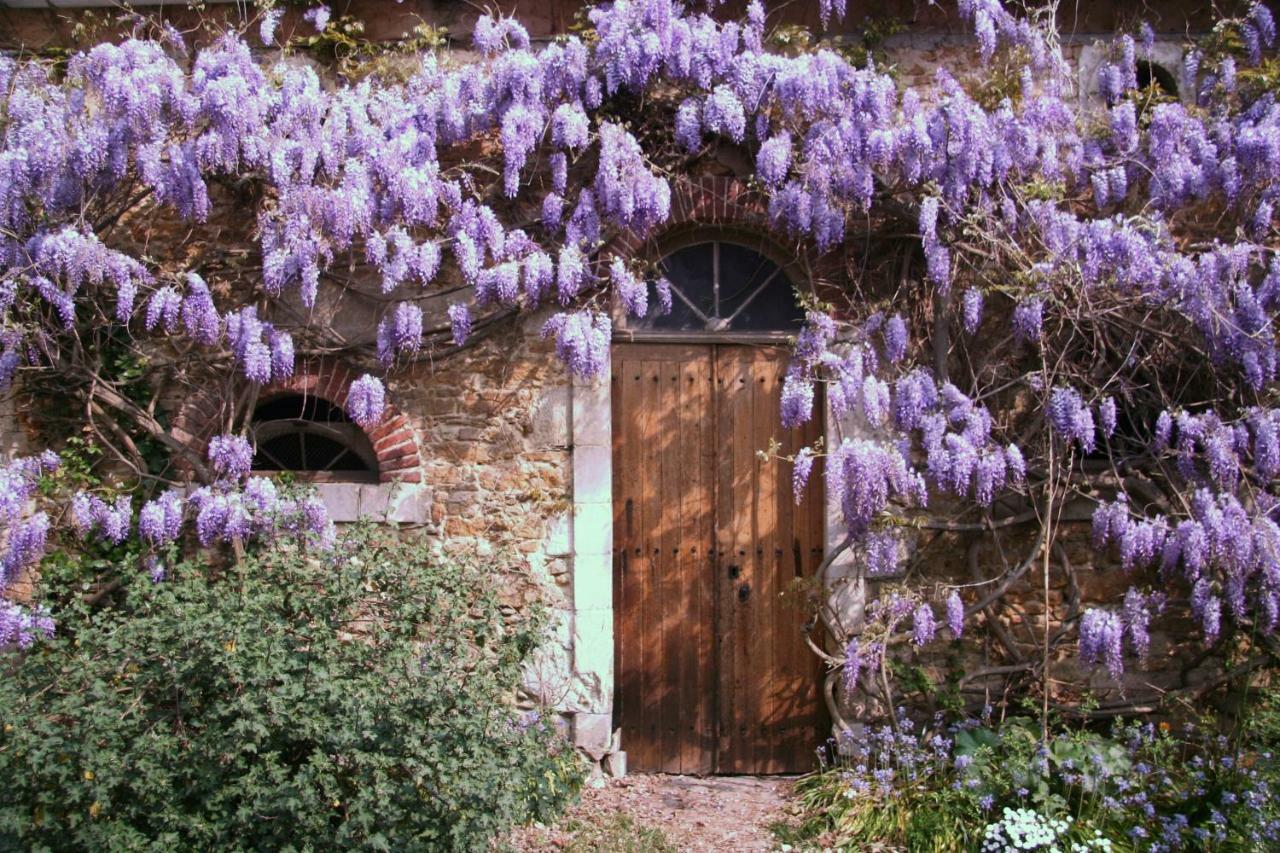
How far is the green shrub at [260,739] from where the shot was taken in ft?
13.0

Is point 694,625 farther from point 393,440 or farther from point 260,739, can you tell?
point 260,739

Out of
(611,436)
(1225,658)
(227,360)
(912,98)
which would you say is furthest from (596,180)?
(1225,658)

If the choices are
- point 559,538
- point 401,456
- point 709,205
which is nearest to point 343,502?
point 401,456

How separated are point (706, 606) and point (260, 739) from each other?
7.88ft

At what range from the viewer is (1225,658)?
560 centimetres

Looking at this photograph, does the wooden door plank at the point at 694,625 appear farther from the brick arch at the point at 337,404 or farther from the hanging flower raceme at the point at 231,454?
the hanging flower raceme at the point at 231,454

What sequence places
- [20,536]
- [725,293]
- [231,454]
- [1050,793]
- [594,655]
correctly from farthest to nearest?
[725,293] < [594,655] < [231,454] < [20,536] < [1050,793]

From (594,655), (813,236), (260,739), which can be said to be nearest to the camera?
(260,739)

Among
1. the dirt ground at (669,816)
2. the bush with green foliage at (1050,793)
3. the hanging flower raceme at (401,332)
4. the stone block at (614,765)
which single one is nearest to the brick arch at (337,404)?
the hanging flower raceme at (401,332)

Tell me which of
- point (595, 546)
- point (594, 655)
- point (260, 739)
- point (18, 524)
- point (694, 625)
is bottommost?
point (260, 739)

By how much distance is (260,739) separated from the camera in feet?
13.3

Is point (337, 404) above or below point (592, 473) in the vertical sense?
above

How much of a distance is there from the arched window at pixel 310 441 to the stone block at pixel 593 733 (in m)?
1.62

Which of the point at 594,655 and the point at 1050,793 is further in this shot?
the point at 594,655
